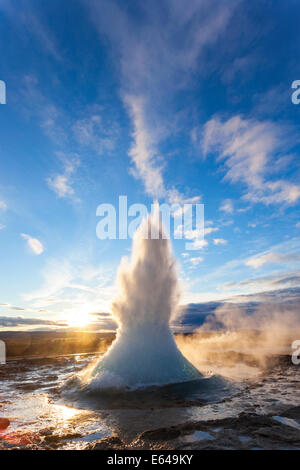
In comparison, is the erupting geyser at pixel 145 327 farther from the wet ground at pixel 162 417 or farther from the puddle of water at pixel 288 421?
the puddle of water at pixel 288 421

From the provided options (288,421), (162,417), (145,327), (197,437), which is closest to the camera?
(197,437)

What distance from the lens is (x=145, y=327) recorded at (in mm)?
13586

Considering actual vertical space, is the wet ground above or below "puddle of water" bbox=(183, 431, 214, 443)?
below

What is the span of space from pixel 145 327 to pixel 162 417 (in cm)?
550

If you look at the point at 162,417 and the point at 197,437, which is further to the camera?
the point at 162,417

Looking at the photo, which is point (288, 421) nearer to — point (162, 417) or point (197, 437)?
point (197, 437)

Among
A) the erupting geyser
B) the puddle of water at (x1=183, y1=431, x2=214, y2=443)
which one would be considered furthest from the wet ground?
the erupting geyser

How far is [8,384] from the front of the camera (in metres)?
15.1

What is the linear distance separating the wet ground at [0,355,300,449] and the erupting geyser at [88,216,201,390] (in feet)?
3.15

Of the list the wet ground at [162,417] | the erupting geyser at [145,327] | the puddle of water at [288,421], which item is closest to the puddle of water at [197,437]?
the wet ground at [162,417]

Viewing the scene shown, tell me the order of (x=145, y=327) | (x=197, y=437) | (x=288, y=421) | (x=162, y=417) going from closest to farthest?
1. (x=197, y=437)
2. (x=288, y=421)
3. (x=162, y=417)
4. (x=145, y=327)

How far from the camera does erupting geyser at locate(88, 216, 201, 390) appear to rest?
479 inches

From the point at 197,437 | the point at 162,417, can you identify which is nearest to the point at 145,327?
the point at 162,417

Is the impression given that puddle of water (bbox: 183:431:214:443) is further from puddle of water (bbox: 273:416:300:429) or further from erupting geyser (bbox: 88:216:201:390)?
erupting geyser (bbox: 88:216:201:390)
